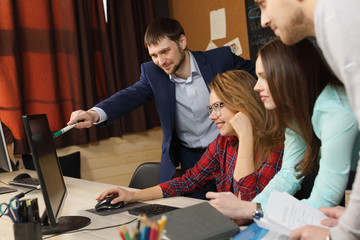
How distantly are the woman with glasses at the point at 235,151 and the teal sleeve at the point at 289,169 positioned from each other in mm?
169

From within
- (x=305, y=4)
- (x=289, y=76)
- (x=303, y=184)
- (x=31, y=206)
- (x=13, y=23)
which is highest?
(x=13, y=23)

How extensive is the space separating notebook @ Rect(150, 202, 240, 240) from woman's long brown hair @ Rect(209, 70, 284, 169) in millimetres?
501

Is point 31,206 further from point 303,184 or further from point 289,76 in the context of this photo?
point 303,184

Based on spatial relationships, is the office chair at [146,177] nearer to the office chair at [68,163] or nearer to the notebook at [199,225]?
the office chair at [68,163]

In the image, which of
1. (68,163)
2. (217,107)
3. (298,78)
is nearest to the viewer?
(298,78)

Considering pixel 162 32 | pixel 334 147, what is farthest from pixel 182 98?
pixel 334 147

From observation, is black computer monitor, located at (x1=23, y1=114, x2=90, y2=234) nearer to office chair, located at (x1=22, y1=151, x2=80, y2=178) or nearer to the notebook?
the notebook

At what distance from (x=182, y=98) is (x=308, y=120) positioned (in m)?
1.38

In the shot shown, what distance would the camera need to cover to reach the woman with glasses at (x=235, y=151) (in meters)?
1.62

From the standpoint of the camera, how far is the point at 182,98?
2.52 m

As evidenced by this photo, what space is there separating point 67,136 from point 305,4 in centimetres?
272

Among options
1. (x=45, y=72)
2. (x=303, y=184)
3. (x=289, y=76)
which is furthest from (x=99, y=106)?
(x=289, y=76)

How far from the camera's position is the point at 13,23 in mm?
2994

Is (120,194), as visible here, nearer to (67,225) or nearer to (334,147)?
(67,225)
